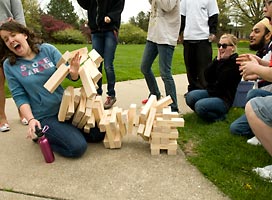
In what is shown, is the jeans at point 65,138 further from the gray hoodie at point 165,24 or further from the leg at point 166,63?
the gray hoodie at point 165,24

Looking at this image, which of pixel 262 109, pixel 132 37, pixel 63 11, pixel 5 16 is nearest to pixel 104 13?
pixel 5 16

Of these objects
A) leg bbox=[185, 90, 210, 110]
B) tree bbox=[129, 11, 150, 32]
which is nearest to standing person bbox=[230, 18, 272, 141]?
leg bbox=[185, 90, 210, 110]

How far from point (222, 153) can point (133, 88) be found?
134 inches

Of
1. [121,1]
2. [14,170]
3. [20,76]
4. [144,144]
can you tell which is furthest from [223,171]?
[121,1]

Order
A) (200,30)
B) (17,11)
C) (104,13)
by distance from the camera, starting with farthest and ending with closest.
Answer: (200,30), (104,13), (17,11)

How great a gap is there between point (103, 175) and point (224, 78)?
199cm

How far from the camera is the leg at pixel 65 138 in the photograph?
313cm

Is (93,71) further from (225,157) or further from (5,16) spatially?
(5,16)

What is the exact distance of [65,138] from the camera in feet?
10.4

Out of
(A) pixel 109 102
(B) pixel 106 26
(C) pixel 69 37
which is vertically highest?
(B) pixel 106 26

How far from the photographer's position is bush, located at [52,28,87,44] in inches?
1271

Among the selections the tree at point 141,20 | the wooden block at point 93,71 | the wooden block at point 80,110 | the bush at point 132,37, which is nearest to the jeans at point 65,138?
the wooden block at point 80,110

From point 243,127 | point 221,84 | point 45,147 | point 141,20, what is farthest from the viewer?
point 141,20

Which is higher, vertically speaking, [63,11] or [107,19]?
[107,19]
